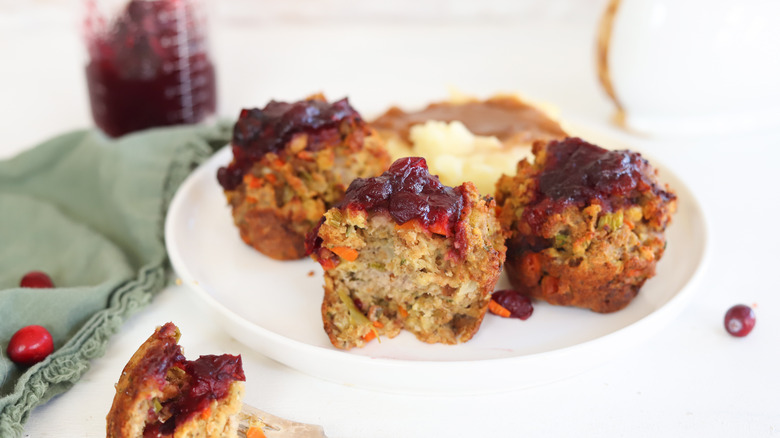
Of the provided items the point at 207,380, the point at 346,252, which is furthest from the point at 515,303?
the point at 207,380

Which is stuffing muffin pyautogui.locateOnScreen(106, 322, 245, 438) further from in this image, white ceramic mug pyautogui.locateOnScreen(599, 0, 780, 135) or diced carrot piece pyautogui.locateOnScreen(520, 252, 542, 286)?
white ceramic mug pyautogui.locateOnScreen(599, 0, 780, 135)

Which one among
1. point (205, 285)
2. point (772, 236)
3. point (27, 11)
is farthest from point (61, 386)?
point (27, 11)

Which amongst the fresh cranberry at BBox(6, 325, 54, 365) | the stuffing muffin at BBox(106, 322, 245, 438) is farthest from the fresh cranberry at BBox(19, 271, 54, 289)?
the stuffing muffin at BBox(106, 322, 245, 438)

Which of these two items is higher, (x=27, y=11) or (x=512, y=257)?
(x=512, y=257)

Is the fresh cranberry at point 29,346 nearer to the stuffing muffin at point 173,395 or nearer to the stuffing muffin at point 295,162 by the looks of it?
the stuffing muffin at point 173,395

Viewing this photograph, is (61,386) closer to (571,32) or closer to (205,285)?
(205,285)

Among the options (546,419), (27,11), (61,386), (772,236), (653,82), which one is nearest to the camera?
(546,419)

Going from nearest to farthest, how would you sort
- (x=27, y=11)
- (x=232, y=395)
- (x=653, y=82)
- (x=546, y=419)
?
(x=232, y=395) < (x=546, y=419) < (x=653, y=82) < (x=27, y=11)
